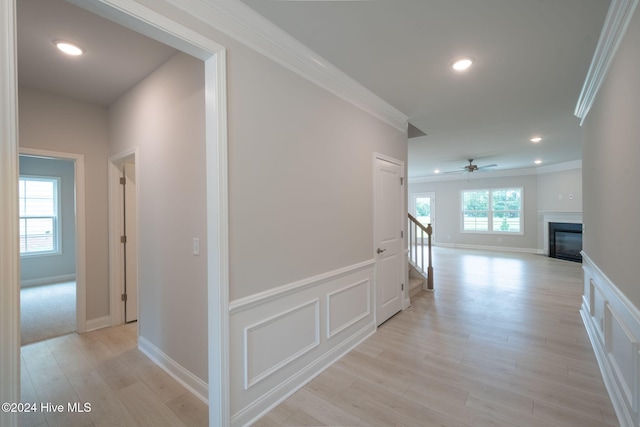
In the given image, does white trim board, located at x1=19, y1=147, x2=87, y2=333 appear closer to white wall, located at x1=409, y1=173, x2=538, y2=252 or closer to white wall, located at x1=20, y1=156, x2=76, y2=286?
white wall, located at x1=20, y1=156, x2=76, y2=286

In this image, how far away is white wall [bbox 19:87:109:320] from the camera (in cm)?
303

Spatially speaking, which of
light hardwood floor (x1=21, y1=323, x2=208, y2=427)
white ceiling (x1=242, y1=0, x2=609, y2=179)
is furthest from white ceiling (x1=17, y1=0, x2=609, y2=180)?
light hardwood floor (x1=21, y1=323, x2=208, y2=427)

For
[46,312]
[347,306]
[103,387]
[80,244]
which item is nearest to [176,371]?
[103,387]

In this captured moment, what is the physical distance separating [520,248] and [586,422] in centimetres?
840

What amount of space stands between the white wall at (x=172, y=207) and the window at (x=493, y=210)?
987 centimetres

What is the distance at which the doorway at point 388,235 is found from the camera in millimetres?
→ 3314

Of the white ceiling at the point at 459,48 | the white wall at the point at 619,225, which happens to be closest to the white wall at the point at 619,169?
the white wall at the point at 619,225

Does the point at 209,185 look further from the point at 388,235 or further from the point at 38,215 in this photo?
the point at 38,215

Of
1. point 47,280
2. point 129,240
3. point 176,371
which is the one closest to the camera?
point 176,371

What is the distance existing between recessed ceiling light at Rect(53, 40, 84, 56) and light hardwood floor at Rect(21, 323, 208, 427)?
271 cm

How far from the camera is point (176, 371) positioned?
2.37 metres

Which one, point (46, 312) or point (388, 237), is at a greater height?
point (388, 237)

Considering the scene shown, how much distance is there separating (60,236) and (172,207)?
534 centimetres

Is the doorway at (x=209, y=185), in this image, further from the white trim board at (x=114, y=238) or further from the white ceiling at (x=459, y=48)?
the white trim board at (x=114, y=238)
